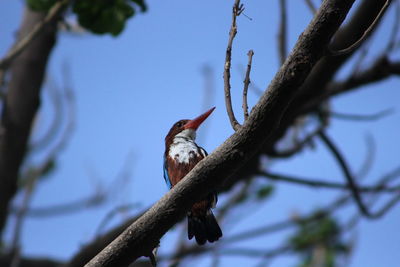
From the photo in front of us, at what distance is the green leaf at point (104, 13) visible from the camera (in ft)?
16.5

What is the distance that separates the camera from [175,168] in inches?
164

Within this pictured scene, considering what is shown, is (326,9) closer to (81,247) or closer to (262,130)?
(262,130)

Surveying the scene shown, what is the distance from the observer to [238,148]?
2438 mm

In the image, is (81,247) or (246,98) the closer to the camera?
(246,98)

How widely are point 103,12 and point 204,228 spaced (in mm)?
2118

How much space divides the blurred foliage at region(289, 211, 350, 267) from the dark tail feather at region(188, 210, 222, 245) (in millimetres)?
2708

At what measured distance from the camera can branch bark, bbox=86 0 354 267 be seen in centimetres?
230

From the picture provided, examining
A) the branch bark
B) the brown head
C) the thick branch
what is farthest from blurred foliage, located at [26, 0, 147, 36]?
the branch bark

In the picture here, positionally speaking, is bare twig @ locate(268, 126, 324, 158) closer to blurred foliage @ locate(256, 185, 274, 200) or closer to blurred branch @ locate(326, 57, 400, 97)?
blurred branch @ locate(326, 57, 400, 97)

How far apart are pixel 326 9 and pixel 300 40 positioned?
165 mm

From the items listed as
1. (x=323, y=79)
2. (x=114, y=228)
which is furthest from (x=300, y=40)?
(x=114, y=228)

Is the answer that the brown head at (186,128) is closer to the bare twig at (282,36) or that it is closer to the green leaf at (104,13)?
the bare twig at (282,36)

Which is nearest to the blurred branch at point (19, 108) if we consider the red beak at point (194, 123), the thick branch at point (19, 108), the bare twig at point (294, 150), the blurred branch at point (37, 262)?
the thick branch at point (19, 108)

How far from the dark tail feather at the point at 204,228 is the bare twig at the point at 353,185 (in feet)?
5.30
